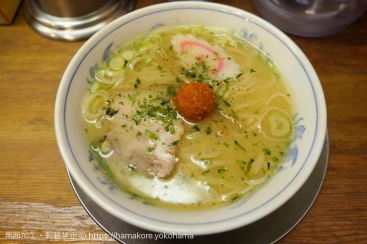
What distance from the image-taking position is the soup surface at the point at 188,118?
4.91 feet

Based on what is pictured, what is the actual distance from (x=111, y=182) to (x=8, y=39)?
1713 mm

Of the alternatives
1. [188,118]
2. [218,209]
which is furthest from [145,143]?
[218,209]

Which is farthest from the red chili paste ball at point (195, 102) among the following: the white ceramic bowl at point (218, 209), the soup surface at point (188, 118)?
the white ceramic bowl at point (218, 209)

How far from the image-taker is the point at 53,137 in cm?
190

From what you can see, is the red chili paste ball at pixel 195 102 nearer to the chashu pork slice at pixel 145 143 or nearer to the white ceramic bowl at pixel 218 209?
the chashu pork slice at pixel 145 143

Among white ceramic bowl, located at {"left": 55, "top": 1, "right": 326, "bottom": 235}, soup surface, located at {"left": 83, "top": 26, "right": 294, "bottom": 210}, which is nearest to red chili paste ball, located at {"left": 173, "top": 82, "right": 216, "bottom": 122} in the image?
soup surface, located at {"left": 83, "top": 26, "right": 294, "bottom": 210}

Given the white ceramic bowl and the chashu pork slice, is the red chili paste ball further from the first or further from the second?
the white ceramic bowl

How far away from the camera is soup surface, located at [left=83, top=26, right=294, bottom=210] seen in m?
1.50

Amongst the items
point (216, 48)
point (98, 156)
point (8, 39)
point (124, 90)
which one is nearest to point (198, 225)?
point (98, 156)

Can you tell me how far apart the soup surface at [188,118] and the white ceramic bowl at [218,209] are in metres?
0.07

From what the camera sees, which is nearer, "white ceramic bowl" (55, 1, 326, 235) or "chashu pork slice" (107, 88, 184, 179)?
"white ceramic bowl" (55, 1, 326, 235)

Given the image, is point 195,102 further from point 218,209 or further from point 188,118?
point 218,209

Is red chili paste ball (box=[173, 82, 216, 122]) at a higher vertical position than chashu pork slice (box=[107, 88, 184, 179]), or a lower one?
higher

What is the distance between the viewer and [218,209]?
138cm
